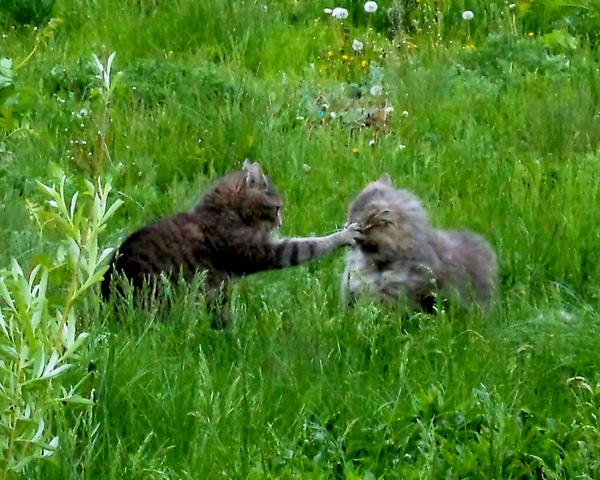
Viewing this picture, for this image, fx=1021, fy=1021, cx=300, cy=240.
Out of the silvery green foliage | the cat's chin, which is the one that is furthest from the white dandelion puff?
the silvery green foliage

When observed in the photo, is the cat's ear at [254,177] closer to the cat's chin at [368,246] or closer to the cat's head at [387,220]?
the cat's head at [387,220]

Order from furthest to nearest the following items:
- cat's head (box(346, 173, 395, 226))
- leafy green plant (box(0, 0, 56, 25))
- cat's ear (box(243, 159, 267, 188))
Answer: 1. leafy green plant (box(0, 0, 56, 25))
2. cat's ear (box(243, 159, 267, 188))
3. cat's head (box(346, 173, 395, 226))

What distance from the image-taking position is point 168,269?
4605mm

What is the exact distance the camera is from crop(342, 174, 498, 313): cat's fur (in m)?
4.70

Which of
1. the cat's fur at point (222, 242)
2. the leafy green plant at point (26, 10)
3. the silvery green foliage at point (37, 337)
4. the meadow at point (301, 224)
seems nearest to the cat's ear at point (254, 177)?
the cat's fur at point (222, 242)

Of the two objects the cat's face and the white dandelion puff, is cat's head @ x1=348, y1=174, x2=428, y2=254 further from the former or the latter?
the white dandelion puff

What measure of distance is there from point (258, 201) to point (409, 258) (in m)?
0.86

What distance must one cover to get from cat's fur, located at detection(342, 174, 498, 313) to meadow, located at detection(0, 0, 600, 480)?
144 mm

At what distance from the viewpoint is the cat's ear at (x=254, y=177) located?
5.21 meters

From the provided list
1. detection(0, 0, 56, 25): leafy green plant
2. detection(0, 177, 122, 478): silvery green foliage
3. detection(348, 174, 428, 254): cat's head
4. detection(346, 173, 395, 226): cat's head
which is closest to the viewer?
detection(0, 177, 122, 478): silvery green foliage

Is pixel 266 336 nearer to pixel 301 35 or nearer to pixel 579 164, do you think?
pixel 579 164

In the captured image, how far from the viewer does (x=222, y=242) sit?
4883 mm

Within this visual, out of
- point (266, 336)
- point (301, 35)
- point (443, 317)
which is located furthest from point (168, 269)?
point (301, 35)

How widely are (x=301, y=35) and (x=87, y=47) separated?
1.72 metres
